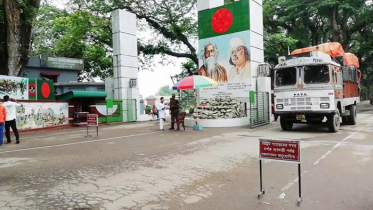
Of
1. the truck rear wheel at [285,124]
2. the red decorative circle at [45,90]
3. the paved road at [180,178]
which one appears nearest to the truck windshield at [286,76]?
the truck rear wheel at [285,124]

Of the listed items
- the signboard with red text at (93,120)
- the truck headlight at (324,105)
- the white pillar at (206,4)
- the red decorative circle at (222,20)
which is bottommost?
the signboard with red text at (93,120)

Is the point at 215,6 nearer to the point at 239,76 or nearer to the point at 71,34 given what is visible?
the point at 239,76

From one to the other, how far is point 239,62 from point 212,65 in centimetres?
184

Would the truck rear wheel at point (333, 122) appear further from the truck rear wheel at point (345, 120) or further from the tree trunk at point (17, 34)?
the tree trunk at point (17, 34)

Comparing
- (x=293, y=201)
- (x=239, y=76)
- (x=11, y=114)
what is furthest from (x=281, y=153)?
(x=239, y=76)

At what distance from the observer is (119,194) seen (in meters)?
4.61

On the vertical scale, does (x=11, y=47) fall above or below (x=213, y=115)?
above

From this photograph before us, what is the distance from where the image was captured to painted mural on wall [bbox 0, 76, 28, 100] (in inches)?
574

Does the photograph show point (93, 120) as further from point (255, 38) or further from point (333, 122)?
point (255, 38)

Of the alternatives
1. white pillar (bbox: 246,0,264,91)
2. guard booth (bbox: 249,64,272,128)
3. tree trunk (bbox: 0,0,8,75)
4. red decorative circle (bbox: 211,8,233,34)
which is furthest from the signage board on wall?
guard booth (bbox: 249,64,272,128)

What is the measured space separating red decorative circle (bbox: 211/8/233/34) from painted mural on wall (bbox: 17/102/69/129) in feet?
33.9

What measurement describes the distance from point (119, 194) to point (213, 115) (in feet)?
35.5

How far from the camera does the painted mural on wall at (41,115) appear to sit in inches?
584

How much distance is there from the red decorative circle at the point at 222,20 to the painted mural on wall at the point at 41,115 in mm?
10335
